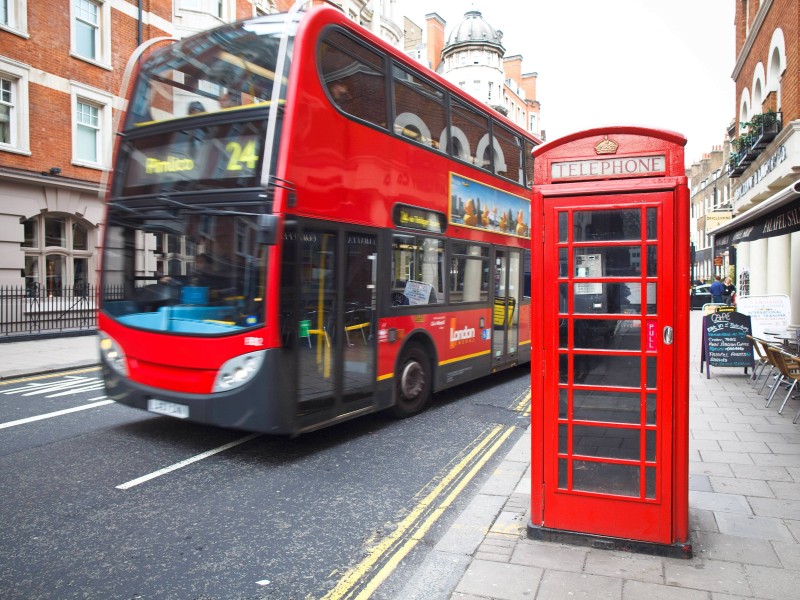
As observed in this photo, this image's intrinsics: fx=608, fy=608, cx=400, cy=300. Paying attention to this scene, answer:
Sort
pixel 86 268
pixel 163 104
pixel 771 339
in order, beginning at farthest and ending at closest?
pixel 86 268 → pixel 771 339 → pixel 163 104

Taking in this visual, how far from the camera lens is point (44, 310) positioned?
630 inches

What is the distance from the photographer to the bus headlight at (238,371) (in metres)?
5.18

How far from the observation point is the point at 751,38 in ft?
51.4

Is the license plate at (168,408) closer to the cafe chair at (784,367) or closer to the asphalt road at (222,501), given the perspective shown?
the asphalt road at (222,501)

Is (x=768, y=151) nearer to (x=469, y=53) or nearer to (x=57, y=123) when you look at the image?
(x=57, y=123)

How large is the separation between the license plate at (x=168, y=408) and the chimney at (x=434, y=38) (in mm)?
57129

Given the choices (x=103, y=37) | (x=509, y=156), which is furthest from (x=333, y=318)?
(x=103, y=37)

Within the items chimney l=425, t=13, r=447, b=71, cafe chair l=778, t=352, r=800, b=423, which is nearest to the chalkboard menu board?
cafe chair l=778, t=352, r=800, b=423

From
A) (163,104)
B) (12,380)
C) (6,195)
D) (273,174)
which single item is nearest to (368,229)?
(273,174)

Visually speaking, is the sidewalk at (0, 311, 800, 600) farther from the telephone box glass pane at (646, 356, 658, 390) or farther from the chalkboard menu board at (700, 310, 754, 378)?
the chalkboard menu board at (700, 310, 754, 378)

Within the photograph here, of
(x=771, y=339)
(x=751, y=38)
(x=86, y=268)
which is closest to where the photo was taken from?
(x=771, y=339)

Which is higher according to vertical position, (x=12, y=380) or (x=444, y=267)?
(x=444, y=267)

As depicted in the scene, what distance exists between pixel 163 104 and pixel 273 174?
1.79 m

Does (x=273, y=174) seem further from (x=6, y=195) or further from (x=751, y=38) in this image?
(x=751, y=38)
